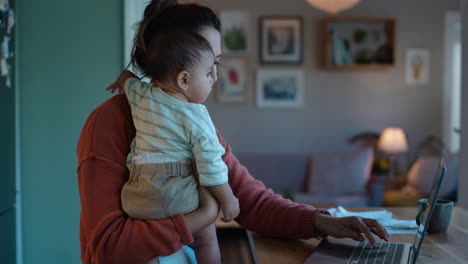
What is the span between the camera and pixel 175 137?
42.7 inches

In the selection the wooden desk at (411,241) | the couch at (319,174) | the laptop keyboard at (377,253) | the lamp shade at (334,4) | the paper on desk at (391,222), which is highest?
the lamp shade at (334,4)

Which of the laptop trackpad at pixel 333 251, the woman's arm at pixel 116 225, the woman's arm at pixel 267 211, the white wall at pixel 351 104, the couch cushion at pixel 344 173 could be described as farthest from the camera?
the white wall at pixel 351 104

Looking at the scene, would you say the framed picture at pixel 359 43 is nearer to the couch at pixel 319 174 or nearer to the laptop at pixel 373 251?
the couch at pixel 319 174

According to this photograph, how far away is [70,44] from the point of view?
220cm

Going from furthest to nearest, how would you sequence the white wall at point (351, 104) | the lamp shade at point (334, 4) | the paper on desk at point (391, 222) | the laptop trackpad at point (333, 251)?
the white wall at point (351, 104) → the lamp shade at point (334, 4) → the paper on desk at point (391, 222) → the laptop trackpad at point (333, 251)

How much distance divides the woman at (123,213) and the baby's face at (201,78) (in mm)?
66

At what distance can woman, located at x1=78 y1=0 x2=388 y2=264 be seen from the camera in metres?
1.02

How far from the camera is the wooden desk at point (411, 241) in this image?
1184 millimetres

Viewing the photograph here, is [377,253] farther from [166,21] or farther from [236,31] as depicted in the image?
[236,31]

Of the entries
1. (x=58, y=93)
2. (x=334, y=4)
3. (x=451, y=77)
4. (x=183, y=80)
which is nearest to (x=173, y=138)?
(x=183, y=80)

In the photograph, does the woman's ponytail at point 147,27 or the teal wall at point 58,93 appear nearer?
the woman's ponytail at point 147,27

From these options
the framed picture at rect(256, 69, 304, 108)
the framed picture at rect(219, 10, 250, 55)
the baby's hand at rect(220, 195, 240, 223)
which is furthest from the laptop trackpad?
the framed picture at rect(219, 10, 250, 55)

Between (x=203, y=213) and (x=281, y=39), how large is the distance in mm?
4247

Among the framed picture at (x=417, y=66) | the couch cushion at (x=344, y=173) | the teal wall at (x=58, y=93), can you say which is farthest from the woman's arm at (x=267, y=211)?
the framed picture at (x=417, y=66)
